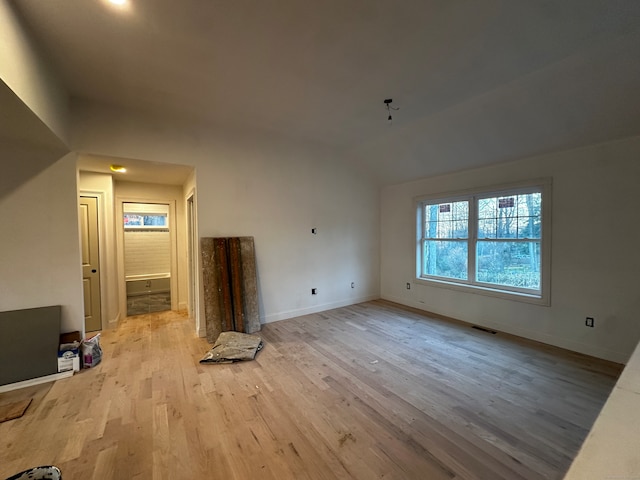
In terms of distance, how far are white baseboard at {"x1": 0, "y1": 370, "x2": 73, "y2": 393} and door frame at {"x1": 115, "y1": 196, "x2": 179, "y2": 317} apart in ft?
6.26

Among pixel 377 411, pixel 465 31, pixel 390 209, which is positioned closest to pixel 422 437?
pixel 377 411

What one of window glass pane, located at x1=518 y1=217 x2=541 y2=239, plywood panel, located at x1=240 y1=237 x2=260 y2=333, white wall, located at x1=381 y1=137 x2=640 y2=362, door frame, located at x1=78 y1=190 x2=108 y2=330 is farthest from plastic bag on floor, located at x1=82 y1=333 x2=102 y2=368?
window glass pane, located at x1=518 y1=217 x2=541 y2=239

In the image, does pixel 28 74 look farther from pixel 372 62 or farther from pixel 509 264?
pixel 509 264

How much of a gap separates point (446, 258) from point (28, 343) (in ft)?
17.9

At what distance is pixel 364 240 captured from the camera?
5.45 metres

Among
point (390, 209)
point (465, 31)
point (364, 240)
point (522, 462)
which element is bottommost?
point (522, 462)

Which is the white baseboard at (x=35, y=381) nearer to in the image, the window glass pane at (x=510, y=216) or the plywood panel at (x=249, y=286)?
the plywood panel at (x=249, y=286)

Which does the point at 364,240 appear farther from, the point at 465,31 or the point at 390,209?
the point at 465,31

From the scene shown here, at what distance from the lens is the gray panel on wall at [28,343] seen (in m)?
2.52

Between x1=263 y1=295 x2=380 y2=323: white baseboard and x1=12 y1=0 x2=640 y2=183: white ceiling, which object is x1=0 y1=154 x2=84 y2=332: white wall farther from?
x1=263 y1=295 x2=380 y2=323: white baseboard

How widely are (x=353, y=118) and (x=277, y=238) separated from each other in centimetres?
209

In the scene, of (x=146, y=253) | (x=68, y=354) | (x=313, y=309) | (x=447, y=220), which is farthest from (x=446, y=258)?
(x=146, y=253)

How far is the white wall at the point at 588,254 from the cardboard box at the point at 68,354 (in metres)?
5.07

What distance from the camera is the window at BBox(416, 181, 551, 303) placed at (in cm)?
358
